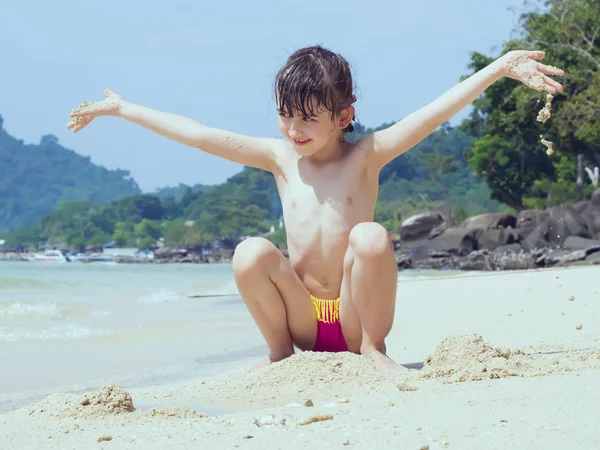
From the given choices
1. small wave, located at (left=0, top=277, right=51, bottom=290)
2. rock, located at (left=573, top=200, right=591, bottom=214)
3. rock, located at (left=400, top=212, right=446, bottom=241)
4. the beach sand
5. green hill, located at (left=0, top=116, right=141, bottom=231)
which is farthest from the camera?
green hill, located at (left=0, top=116, right=141, bottom=231)

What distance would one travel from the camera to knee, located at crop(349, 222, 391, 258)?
134 inches

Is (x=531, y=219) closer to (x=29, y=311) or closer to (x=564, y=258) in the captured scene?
(x=564, y=258)

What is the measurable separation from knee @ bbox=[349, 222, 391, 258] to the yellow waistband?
346mm

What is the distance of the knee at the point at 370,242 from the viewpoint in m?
3.41

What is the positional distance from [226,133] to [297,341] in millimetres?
952

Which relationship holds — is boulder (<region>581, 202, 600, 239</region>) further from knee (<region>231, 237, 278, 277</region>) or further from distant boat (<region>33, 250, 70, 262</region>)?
distant boat (<region>33, 250, 70, 262</region>)

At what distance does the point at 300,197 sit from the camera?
3723 mm

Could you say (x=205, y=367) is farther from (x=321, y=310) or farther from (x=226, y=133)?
(x=226, y=133)

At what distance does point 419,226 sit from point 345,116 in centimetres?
3392

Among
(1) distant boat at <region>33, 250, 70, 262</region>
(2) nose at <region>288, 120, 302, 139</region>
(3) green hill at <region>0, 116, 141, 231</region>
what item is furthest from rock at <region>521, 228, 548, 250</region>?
(3) green hill at <region>0, 116, 141, 231</region>

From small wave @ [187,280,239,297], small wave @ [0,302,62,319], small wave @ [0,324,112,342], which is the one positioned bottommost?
small wave @ [187,280,239,297]

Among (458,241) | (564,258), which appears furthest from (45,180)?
(564,258)

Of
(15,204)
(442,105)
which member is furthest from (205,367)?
(15,204)

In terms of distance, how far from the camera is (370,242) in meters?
3.41
